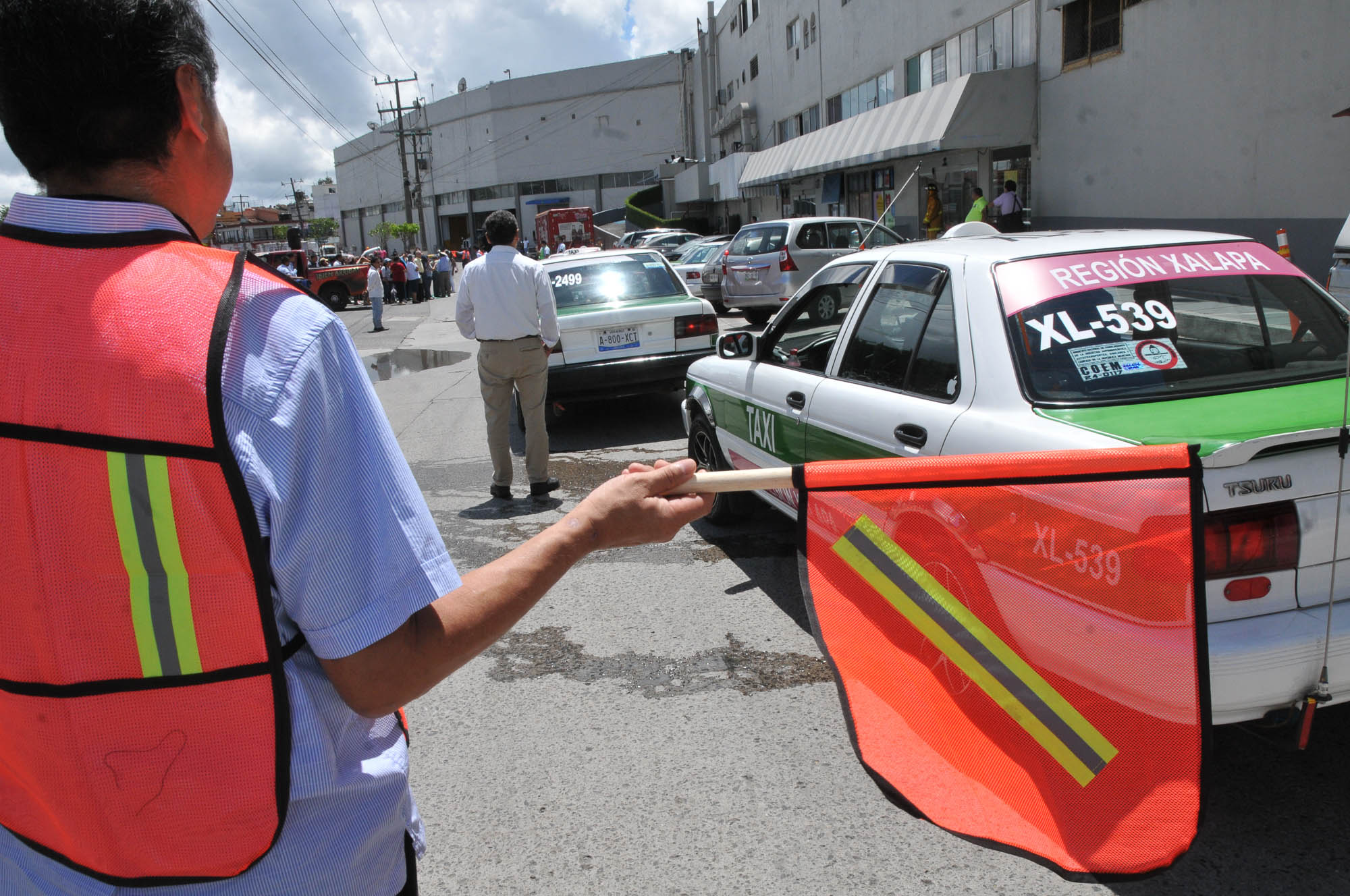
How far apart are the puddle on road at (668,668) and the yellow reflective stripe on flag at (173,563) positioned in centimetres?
304

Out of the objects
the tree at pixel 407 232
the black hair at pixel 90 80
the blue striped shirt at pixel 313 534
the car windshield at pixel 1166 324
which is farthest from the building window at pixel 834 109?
the tree at pixel 407 232

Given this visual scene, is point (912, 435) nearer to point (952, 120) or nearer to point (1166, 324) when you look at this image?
point (1166, 324)

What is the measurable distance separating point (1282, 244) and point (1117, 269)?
11108mm

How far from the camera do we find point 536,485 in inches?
284

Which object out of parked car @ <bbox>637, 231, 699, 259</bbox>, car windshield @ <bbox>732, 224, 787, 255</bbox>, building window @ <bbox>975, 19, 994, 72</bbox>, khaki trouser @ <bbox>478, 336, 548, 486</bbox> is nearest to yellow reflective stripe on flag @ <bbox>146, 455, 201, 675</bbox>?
khaki trouser @ <bbox>478, 336, 548, 486</bbox>

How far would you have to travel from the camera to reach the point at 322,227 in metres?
124

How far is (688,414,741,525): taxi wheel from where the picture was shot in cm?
598

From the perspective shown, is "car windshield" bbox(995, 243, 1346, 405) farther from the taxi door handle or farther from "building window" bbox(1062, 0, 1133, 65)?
"building window" bbox(1062, 0, 1133, 65)

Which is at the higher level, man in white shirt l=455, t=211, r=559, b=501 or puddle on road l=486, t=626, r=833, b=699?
man in white shirt l=455, t=211, r=559, b=501

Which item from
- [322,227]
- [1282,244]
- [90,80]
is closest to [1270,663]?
[90,80]

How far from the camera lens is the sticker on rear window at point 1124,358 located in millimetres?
3297

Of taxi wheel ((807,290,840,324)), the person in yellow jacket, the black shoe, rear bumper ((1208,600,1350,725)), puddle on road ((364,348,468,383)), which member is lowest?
the black shoe

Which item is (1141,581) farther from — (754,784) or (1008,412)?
(754,784)

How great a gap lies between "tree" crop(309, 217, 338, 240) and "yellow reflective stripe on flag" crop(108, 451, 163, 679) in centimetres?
13227
